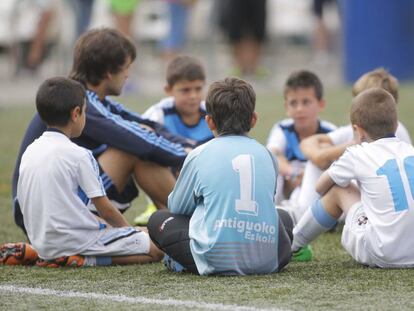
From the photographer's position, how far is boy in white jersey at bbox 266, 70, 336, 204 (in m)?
6.89

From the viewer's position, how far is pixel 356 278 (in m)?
4.89

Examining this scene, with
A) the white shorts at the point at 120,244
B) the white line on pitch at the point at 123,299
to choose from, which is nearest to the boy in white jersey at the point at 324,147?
the white shorts at the point at 120,244

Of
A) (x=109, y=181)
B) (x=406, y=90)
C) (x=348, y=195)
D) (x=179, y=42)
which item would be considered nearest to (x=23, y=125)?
(x=179, y=42)

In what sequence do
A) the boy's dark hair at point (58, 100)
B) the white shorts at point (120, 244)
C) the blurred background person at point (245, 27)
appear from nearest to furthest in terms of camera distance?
the boy's dark hair at point (58, 100), the white shorts at point (120, 244), the blurred background person at point (245, 27)

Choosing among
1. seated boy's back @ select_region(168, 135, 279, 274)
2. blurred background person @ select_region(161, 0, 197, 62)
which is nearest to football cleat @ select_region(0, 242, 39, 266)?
seated boy's back @ select_region(168, 135, 279, 274)

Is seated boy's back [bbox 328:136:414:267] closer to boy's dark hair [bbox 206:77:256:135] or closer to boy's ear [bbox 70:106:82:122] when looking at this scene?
boy's dark hair [bbox 206:77:256:135]

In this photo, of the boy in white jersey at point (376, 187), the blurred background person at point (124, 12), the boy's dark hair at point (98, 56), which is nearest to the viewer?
the boy in white jersey at point (376, 187)

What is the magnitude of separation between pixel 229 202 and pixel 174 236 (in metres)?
0.34

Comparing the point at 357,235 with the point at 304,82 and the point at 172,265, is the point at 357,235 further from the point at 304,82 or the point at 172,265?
the point at 304,82

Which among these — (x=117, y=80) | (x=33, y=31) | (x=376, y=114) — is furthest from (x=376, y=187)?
(x=33, y=31)

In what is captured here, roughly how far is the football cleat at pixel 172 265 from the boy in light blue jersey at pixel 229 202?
4cm

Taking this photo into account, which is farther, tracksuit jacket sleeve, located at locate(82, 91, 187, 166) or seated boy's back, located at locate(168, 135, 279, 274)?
tracksuit jacket sleeve, located at locate(82, 91, 187, 166)

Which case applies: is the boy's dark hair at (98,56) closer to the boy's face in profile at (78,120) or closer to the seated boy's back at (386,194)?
the boy's face in profile at (78,120)

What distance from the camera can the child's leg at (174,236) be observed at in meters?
5.04
